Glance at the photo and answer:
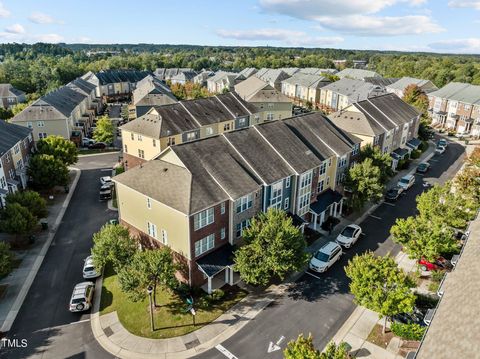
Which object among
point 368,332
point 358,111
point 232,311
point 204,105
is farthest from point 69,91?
point 368,332

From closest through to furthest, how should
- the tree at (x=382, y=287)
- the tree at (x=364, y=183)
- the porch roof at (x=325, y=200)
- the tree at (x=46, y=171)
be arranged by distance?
the tree at (x=382, y=287), the porch roof at (x=325, y=200), the tree at (x=364, y=183), the tree at (x=46, y=171)

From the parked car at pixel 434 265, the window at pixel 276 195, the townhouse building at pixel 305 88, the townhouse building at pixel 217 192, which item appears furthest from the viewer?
the townhouse building at pixel 305 88

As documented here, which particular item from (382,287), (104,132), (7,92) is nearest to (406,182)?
(382,287)

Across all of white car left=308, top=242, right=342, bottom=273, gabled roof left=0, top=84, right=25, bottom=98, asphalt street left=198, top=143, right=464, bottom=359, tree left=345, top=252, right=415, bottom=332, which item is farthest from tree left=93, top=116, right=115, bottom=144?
tree left=345, top=252, right=415, bottom=332

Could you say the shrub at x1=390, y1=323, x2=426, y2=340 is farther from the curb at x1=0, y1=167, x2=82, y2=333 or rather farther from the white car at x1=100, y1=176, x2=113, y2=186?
the white car at x1=100, y1=176, x2=113, y2=186

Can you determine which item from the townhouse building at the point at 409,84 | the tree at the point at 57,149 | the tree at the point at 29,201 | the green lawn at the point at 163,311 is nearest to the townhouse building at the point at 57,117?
the tree at the point at 57,149

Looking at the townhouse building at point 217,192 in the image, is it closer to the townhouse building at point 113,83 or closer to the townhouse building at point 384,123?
the townhouse building at point 384,123

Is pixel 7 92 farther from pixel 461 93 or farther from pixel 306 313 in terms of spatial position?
pixel 461 93
